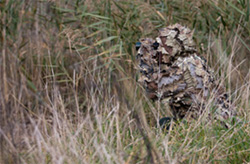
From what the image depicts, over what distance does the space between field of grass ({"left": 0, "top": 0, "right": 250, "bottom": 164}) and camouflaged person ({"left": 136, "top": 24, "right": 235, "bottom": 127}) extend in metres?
0.10

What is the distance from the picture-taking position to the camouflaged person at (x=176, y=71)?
2.00m

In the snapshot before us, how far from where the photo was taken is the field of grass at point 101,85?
1.69 m

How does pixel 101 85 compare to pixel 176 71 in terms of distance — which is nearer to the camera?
pixel 176 71

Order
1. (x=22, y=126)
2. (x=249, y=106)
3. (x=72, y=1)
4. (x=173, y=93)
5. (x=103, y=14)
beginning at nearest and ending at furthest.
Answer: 1. (x=22, y=126)
2. (x=173, y=93)
3. (x=249, y=106)
4. (x=103, y=14)
5. (x=72, y=1)

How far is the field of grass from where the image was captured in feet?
5.56

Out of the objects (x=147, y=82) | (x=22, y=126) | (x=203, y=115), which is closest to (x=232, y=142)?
(x=203, y=115)

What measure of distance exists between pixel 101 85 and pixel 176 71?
432 mm

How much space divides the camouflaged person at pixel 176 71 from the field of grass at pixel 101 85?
0.10 m

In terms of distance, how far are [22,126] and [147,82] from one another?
67cm

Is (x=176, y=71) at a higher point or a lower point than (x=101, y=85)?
higher

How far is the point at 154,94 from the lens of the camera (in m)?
2.06

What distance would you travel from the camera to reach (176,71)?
78.4 inches

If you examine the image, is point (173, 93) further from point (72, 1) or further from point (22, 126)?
point (72, 1)

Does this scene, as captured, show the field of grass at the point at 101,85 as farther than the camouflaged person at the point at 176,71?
No
